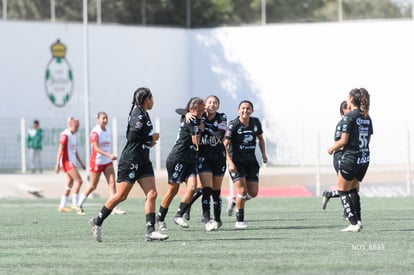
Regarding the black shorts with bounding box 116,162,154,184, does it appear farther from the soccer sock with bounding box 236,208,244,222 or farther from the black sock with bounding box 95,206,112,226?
the soccer sock with bounding box 236,208,244,222

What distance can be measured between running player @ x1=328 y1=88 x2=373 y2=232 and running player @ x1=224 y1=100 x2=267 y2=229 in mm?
1749

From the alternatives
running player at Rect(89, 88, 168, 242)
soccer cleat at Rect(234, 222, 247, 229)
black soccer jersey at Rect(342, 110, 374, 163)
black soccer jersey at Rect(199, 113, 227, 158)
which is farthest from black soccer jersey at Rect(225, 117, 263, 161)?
running player at Rect(89, 88, 168, 242)

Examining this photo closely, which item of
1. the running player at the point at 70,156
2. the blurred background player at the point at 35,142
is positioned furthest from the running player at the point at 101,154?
the blurred background player at the point at 35,142

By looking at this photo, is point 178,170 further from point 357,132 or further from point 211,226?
point 357,132

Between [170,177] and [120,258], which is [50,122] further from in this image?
[120,258]

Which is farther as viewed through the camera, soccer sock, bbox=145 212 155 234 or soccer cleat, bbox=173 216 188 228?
soccer cleat, bbox=173 216 188 228

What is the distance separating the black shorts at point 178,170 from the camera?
17.4m

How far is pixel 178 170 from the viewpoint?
17391mm

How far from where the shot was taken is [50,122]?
1841 inches

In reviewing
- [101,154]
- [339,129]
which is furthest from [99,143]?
[339,129]

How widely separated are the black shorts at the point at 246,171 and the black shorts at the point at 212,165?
21 cm

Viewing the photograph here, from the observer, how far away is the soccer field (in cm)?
1212

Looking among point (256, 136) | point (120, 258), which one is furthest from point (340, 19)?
point (120, 258)

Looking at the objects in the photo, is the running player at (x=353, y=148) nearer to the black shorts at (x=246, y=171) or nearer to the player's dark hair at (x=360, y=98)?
the player's dark hair at (x=360, y=98)
